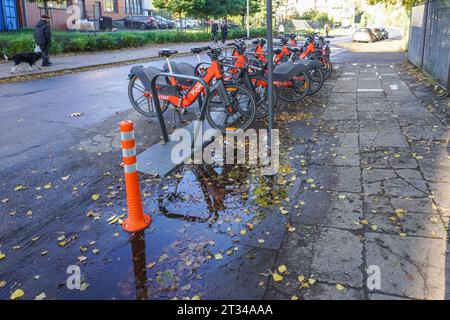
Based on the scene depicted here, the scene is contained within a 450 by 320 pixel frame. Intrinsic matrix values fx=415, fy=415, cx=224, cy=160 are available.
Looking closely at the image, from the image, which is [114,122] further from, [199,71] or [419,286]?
[419,286]

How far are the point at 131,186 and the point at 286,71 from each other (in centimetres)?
547

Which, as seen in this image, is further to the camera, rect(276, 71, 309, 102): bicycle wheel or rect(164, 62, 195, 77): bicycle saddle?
rect(276, 71, 309, 102): bicycle wheel

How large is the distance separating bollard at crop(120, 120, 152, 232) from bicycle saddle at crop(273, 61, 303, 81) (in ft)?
17.2

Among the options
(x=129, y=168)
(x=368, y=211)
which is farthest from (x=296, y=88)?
(x=129, y=168)

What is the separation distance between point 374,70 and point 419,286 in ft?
44.9

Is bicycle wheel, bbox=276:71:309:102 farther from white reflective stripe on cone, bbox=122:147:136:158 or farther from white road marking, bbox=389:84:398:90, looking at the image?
white reflective stripe on cone, bbox=122:147:136:158

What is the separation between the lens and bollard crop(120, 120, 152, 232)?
3.79m

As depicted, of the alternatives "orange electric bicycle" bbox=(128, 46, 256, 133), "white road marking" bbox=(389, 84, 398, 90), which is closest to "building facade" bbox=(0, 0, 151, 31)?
"orange electric bicycle" bbox=(128, 46, 256, 133)

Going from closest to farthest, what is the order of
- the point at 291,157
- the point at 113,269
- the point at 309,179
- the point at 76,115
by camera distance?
1. the point at 113,269
2. the point at 309,179
3. the point at 291,157
4. the point at 76,115

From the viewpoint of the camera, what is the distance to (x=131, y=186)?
12.8 ft

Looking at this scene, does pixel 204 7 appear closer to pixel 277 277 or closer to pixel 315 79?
pixel 315 79

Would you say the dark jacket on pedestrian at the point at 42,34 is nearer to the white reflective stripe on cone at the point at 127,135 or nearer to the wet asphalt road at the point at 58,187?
the wet asphalt road at the point at 58,187

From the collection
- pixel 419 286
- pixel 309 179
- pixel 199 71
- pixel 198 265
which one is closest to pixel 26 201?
pixel 198 265

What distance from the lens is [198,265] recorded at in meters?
3.33
